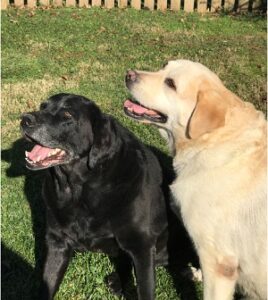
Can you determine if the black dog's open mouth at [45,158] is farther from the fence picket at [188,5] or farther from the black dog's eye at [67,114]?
the fence picket at [188,5]

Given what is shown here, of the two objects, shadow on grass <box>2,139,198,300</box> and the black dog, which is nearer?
the black dog

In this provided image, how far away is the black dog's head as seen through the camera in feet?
12.0

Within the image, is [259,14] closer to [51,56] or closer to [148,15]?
[148,15]

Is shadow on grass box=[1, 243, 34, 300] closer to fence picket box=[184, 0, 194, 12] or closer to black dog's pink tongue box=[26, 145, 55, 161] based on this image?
black dog's pink tongue box=[26, 145, 55, 161]

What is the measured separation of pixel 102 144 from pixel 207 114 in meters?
0.74

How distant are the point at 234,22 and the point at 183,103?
9.09 meters

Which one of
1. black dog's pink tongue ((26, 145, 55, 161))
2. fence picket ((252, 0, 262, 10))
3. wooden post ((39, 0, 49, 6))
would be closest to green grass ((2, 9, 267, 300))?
wooden post ((39, 0, 49, 6))

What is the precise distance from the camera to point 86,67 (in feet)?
29.4

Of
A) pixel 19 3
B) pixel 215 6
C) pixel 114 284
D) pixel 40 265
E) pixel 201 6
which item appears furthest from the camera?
pixel 215 6

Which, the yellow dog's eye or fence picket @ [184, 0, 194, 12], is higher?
the yellow dog's eye

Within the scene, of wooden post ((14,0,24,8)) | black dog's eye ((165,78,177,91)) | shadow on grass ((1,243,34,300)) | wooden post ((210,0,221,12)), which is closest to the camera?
black dog's eye ((165,78,177,91))

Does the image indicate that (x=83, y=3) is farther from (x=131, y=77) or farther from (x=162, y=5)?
(x=131, y=77)

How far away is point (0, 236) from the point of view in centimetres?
469

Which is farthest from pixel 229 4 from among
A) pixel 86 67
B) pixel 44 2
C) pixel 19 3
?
pixel 86 67
